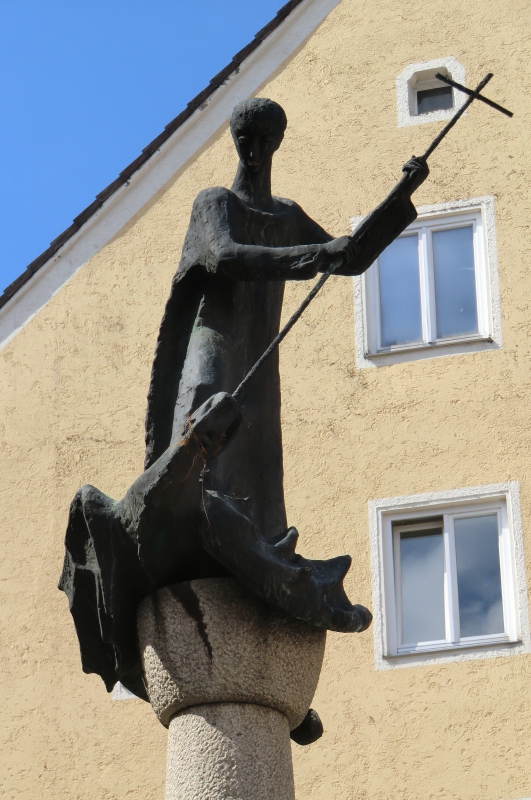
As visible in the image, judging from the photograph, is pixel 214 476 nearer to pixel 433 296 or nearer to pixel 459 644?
pixel 459 644

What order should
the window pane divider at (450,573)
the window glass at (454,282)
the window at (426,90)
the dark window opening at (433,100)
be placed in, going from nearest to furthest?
the window pane divider at (450,573)
the window glass at (454,282)
the window at (426,90)
the dark window opening at (433,100)

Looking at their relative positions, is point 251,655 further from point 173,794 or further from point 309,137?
point 309,137

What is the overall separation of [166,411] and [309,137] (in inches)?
293

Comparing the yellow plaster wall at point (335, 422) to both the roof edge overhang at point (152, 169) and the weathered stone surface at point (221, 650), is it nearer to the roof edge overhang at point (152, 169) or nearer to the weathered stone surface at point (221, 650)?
the roof edge overhang at point (152, 169)

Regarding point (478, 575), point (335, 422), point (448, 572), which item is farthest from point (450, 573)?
point (335, 422)

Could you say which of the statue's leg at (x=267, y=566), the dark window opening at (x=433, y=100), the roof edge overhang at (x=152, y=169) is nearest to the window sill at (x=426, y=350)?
the dark window opening at (x=433, y=100)

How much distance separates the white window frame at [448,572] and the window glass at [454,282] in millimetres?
1389

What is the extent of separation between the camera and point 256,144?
6.01 meters

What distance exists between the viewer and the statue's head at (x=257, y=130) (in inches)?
234

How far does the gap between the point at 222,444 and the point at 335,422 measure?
21.2 ft

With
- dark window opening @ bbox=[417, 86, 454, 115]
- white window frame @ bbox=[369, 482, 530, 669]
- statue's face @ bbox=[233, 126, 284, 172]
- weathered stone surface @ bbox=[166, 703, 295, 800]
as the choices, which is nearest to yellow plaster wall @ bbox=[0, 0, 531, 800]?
white window frame @ bbox=[369, 482, 530, 669]

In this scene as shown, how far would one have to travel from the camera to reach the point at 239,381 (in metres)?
5.75

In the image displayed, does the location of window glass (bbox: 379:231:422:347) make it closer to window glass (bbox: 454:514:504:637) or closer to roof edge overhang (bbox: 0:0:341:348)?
window glass (bbox: 454:514:504:637)

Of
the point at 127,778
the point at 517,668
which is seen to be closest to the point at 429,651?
the point at 517,668
